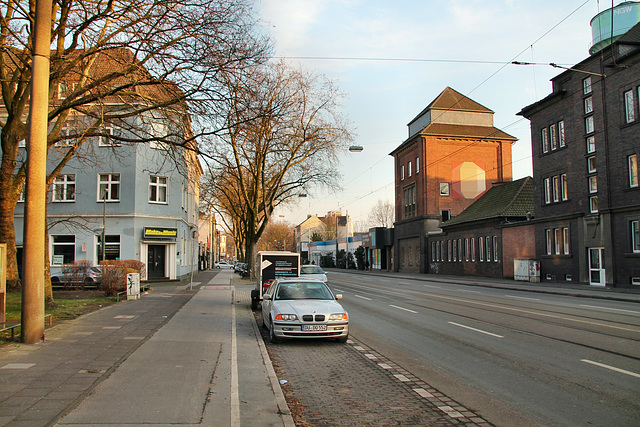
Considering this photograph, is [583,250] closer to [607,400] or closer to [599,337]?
[599,337]

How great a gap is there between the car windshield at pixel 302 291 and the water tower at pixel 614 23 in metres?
26.9

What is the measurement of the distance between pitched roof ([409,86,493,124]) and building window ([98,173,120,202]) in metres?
36.7

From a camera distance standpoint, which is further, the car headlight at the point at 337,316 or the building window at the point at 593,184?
the building window at the point at 593,184

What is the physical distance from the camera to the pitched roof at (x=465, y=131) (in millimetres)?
55594

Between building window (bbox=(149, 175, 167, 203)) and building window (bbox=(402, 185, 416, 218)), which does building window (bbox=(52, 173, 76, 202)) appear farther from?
building window (bbox=(402, 185, 416, 218))

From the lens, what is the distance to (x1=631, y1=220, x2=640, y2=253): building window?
2547 cm

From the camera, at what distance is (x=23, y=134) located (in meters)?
12.5

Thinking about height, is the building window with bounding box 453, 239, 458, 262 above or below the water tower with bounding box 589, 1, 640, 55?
below

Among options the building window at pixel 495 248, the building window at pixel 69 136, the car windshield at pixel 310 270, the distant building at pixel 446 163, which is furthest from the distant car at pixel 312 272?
the distant building at pixel 446 163

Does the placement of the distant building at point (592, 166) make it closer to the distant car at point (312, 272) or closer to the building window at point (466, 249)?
the building window at point (466, 249)

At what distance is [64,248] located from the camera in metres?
32.4

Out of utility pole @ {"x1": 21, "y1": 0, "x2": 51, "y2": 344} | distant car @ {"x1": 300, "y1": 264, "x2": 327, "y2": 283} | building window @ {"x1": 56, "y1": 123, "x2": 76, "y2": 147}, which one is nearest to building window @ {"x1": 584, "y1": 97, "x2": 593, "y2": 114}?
distant car @ {"x1": 300, "y1": 264, "x2": 327, "y2": 283}

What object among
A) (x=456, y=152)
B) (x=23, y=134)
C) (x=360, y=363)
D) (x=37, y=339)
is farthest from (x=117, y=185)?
Answer: (x=456, y=152)

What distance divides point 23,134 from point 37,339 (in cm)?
599
